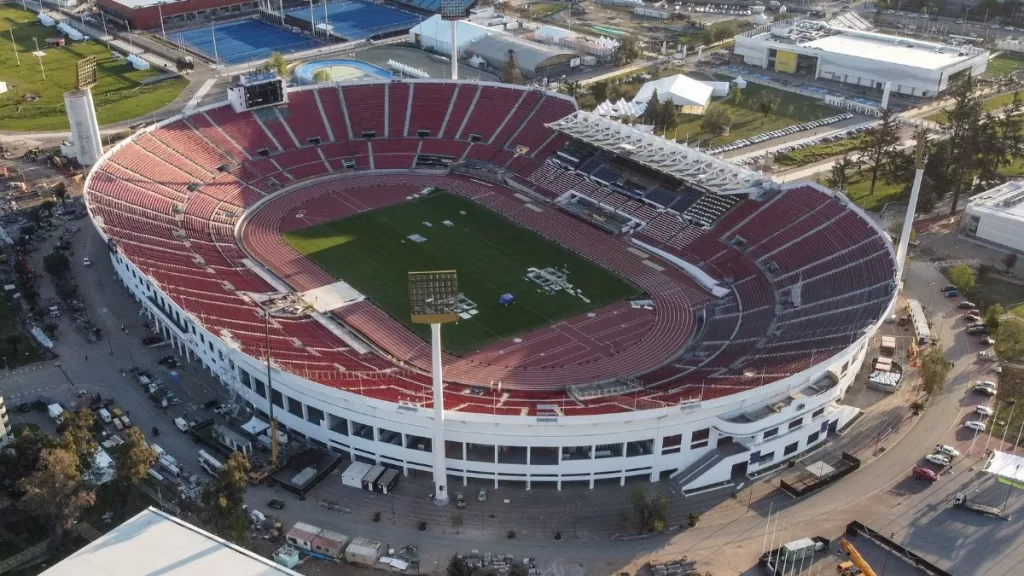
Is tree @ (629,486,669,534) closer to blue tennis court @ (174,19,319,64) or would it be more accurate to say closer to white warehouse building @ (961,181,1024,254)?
white warehouse building @ (961,181,1024,254)

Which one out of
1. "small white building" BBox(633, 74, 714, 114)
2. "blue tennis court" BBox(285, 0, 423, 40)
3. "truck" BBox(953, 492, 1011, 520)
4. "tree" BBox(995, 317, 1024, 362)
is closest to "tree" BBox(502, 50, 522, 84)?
"small white building" BBox(633, 74, 714, 114)

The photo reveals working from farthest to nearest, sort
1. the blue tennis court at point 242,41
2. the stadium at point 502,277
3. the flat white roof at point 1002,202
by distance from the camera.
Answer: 1. the blue tennis court at point 242,41
2. the flat white roof at point 1002,202
3. the stadium at point 502,277

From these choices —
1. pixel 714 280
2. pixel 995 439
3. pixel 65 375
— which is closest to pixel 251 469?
pixel 65 375

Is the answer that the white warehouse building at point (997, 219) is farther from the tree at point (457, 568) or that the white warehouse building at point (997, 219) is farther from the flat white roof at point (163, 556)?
the flat white roof at point (163, 556)

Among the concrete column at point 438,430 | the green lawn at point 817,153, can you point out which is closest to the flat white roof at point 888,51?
the green lawn at point 817,153

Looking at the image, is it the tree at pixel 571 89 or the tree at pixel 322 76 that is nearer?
the tree at pixel 571 89

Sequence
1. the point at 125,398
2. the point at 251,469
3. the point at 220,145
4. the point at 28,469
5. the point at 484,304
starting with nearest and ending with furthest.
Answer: the point at 28,469
the point at 251,469
the point at 125,398
the point at 484,304
the point at 220,145

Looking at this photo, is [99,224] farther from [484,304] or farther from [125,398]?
[484,304]
